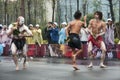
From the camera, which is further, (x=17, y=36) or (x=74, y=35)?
(x=17, y=36)

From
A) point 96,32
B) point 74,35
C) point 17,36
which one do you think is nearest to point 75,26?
point 74,35

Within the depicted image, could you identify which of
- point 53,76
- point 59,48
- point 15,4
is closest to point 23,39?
point 53,76

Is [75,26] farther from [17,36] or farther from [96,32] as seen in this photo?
[17,36]

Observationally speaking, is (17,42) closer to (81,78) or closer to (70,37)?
(70,37)

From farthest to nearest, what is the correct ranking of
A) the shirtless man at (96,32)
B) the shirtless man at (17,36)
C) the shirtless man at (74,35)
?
the shirtless man at (96,32) → the shirtless man at (17,36) → the shirtless man at (74,35)

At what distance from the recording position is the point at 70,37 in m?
15.7

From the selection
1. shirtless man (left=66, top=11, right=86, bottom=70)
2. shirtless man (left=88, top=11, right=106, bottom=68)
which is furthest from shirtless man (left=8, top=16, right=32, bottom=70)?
shirtless man (left=88, top=11, right=106, bottom=68)

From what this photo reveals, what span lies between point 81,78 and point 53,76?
974mm

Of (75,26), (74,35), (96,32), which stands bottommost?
(74,35)

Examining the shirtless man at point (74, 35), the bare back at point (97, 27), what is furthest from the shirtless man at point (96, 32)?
the shirtless man at point (74, 35)

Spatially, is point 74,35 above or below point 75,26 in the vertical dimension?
below

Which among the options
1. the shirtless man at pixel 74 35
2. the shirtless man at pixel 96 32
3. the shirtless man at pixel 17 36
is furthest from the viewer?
the shirtless man at pixel 96 32

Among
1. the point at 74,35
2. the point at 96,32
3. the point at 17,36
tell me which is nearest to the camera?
the point at 74,35

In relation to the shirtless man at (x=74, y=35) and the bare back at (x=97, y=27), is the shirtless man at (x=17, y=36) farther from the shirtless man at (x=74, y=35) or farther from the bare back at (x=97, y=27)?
the bare back at (x=97, y=27)
